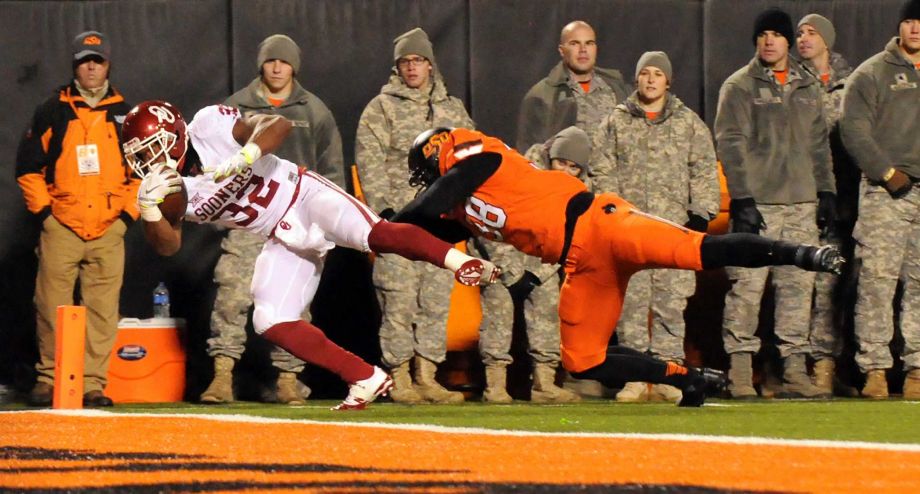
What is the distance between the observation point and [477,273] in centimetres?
577

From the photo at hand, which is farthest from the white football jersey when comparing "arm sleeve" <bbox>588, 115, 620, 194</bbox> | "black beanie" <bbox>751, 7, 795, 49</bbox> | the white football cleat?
"black beanie" <bbox>751, 7, 795, 49</bbox>

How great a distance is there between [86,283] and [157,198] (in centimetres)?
241

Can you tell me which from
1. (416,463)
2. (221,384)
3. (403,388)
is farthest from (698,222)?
(416,463)

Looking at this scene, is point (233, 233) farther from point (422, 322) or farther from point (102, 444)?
point (102, 444)

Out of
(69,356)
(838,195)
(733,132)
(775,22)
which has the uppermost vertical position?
(775,22)

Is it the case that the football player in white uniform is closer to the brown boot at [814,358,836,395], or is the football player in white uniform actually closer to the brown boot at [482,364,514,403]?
the brown boot at [482,364,514,403]

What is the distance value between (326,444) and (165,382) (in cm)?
408

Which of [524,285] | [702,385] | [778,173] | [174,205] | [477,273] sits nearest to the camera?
[477,273]

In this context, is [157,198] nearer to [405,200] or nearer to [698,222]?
[405,200]

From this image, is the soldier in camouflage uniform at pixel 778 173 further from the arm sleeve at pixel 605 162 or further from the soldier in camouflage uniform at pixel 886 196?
the arm sleeve at pixel 605 162

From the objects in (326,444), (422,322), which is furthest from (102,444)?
(422,322)

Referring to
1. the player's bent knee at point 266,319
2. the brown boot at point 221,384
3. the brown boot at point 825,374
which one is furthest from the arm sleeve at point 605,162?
the player's bent knee at point 266,319

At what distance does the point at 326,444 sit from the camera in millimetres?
5117

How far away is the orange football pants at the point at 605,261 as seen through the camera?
20.0ft
